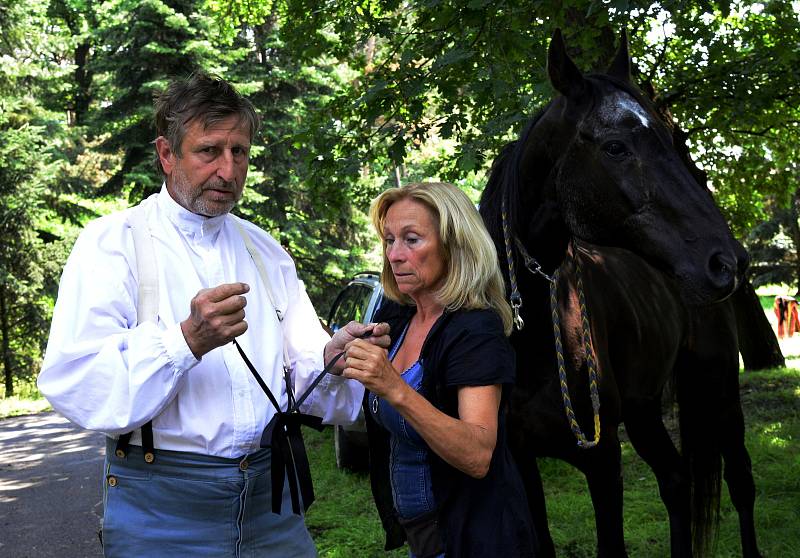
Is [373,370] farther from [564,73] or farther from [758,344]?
[758,344]

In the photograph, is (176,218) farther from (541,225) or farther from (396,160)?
(396,160)

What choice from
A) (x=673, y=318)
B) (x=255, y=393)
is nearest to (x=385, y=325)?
(x=255, y=393)

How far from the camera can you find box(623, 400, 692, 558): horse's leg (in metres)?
4.79

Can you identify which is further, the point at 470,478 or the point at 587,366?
the point at 587,366

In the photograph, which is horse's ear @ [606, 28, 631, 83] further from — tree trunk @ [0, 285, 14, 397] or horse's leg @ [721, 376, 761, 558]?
tree trunk @ [0, 285, 14, 397]

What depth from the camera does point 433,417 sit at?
7.01 ft

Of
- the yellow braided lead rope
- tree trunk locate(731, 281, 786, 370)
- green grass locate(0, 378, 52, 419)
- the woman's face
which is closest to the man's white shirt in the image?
the woman's face

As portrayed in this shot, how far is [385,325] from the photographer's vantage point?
234 centimetres

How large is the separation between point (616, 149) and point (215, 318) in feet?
6.07

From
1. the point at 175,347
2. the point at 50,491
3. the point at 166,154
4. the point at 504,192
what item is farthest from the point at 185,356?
the point at 50,491

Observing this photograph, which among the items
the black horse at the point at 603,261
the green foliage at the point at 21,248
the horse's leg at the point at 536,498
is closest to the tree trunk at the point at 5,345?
the green foliage at the point at 21,248

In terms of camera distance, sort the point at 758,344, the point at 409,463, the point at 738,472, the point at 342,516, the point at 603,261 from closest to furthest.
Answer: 1. the point at 409,463
2. the point at 603,261
3. the point at 738,472
4. the point at 342,516
5. the point at 758,344

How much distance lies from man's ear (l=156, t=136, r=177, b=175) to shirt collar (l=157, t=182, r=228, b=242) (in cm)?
5

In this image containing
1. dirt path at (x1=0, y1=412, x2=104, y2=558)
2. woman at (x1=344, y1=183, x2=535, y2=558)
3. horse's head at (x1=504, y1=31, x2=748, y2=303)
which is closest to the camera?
woman at (x1=344, y1=183, x2=535, y2=558)
